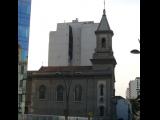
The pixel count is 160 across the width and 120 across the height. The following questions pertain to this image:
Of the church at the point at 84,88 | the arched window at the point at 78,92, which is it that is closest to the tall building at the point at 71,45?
the church at the point at 84,88

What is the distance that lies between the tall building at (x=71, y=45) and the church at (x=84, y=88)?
37594 mm

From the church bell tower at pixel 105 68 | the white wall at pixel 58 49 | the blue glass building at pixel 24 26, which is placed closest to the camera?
the blue glass building at pixel 24 26

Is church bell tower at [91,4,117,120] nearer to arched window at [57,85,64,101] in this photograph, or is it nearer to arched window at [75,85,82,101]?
arched window at [75,85,82,101]

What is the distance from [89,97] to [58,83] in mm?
8480

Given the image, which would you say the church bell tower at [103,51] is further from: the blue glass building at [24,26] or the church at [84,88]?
the blue glass building at [24,26]

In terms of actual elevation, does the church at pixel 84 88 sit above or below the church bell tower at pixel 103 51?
below

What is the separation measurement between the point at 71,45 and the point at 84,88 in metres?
51.3

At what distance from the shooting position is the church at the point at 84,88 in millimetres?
83750

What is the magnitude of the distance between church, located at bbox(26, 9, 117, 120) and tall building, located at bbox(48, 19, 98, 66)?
3759 cm

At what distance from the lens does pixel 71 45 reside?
5354 inches

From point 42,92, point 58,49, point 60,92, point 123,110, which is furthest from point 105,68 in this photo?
point 58,49
